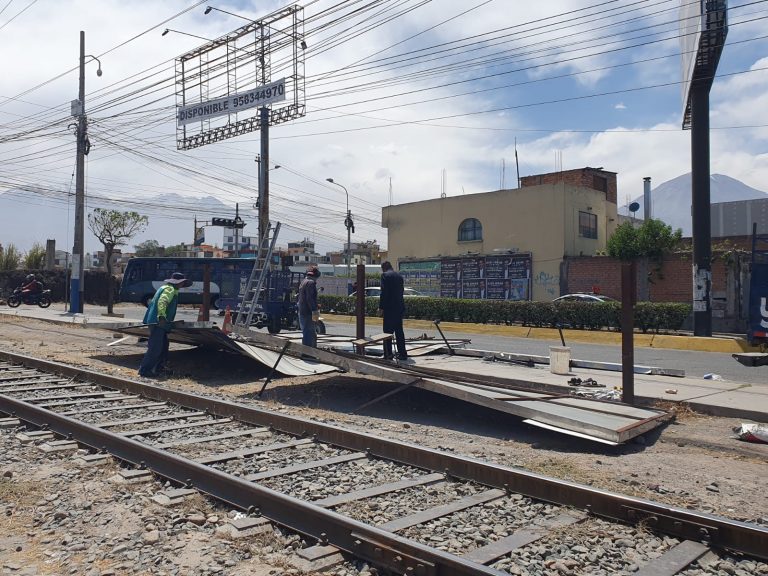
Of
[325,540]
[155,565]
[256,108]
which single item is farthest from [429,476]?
[256,108]

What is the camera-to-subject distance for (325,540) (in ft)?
14.5

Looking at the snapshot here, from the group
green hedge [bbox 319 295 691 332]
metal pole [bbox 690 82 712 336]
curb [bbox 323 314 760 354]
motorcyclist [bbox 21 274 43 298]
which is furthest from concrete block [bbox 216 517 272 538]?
motorcyclist [bbox 21 274 43 298]

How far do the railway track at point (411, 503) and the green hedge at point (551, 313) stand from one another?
16169 mm

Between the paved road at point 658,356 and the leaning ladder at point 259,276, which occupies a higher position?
the leaning ladder at point 259,276

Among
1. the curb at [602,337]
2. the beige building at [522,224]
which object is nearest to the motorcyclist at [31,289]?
the curb at [602,337]

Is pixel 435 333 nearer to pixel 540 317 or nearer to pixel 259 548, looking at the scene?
pixel 540 317

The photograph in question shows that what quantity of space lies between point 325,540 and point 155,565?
1.04 m

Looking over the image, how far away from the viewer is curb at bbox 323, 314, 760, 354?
721 inches

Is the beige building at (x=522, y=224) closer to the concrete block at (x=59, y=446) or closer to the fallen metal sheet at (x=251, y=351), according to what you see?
the fallen metal sheet at (x=251, y=351)

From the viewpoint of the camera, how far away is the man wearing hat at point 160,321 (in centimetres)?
1194

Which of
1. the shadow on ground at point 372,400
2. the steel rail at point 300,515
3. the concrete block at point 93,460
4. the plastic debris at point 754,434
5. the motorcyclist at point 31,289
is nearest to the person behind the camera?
the steel rail at point 300,515

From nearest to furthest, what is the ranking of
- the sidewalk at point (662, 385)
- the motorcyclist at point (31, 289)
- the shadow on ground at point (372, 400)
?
the shadow on ground at point (372, 400) < the sidewalk at point (662, 385) < the motorcyclist at point (31, 289)

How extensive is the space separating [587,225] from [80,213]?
25787 millimetres

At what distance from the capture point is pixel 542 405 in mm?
8086
